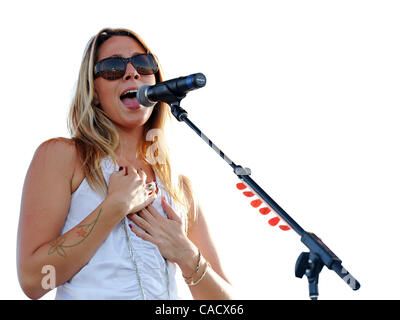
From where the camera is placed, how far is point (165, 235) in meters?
2.43

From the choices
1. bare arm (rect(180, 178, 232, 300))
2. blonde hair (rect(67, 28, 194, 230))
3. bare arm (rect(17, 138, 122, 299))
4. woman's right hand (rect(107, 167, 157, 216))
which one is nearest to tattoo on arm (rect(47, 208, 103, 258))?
bare arm (rect(17, 138, 122, 299))

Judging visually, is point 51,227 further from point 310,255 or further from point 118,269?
point 310,255

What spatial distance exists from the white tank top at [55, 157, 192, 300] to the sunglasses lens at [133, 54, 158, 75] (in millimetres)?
500

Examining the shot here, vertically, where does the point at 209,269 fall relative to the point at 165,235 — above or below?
below

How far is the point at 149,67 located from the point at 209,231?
0.80 metres

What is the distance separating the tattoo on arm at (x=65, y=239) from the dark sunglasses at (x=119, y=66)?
2.26ft

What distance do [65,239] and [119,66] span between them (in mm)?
823

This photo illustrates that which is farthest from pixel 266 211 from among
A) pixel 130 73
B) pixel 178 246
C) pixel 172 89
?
pixel 130 73

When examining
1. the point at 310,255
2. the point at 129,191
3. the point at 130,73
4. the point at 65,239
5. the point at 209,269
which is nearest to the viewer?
the point at 310,255

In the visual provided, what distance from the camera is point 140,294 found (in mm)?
2328

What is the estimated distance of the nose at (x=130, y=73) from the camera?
2621 millimetres

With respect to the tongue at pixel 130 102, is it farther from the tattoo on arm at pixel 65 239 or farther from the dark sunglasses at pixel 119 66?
the tattoo on arm at pixel 65 239
